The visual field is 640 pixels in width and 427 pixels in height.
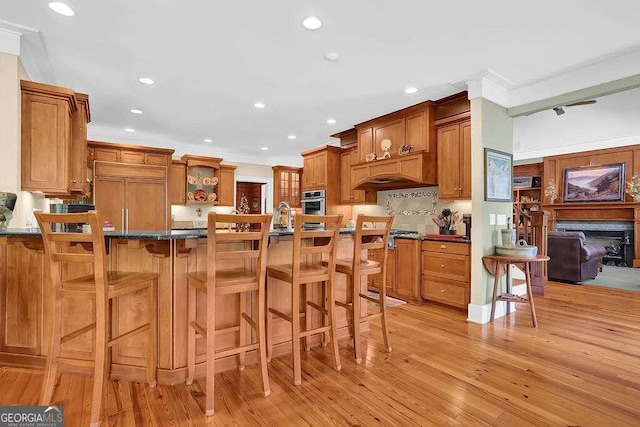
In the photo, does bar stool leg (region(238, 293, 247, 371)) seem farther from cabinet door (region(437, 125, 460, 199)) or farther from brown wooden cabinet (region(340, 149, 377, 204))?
brown wooden cabinet (region(340, 149, 377, 204))

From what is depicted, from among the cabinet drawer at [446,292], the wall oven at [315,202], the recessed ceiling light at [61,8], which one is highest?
the recessed ceiling light at [61,8]

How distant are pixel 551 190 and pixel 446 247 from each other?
20.0 ft

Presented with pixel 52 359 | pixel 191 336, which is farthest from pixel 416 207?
pixel 52 359

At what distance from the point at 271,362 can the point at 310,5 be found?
262 centimetres

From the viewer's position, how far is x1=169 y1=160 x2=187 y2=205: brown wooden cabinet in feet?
21.2

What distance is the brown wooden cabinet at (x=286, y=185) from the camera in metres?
7.92

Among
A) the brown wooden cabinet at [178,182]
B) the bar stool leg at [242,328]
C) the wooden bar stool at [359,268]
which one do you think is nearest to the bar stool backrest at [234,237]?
the bar stool leg at [242,328]

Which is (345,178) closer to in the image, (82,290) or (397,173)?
(397,173)

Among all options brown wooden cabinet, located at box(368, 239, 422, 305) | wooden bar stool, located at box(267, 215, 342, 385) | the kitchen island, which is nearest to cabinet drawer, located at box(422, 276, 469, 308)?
brown wooden cabinet, located at box(368, 239, 422, 305)

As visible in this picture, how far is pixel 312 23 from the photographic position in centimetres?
252

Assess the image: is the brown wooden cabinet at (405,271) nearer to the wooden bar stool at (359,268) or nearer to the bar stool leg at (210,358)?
the wooden bar stool at (359,268)

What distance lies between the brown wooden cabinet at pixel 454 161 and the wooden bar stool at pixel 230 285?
271 cm

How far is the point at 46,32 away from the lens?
266 centimetres

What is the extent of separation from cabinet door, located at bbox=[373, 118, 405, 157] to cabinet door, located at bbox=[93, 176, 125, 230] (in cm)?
425
